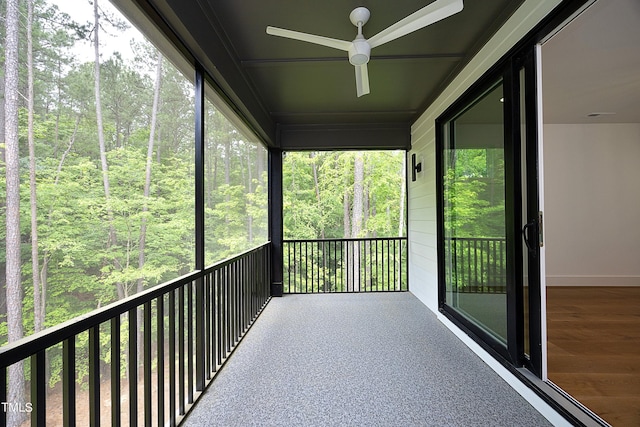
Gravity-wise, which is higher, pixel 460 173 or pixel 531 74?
pixel 531 74

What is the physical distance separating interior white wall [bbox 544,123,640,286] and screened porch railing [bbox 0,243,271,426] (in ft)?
15.8

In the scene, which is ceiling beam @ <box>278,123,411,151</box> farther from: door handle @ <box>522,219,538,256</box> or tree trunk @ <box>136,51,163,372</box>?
door handle @ <box>522,219,538,256</box>

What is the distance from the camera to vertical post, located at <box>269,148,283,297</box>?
470 cm

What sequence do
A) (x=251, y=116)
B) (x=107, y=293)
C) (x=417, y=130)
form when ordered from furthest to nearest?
(x=417, y=130) < (x=251, y=116) < (x=107, y=293)

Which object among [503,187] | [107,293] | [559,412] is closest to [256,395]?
[107,293]

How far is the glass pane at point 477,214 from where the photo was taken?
2.32 meters

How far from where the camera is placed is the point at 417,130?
14.4ft

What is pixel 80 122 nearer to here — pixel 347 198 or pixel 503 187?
pixel 503 187

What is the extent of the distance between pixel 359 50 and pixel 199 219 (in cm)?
158

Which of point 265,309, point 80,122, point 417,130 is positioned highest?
point 417,130

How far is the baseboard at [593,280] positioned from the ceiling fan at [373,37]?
15.2 ft

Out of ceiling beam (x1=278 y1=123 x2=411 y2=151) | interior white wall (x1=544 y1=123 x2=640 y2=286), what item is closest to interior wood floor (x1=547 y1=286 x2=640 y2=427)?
interior white wall (x1=544 y1=123 x2=640 y2=286)

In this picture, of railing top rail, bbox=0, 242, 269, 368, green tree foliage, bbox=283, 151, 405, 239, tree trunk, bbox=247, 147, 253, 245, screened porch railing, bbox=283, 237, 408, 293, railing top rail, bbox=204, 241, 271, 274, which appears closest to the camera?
railing top rail, bbox=0, 242, 269, 368

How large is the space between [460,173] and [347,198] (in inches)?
238
